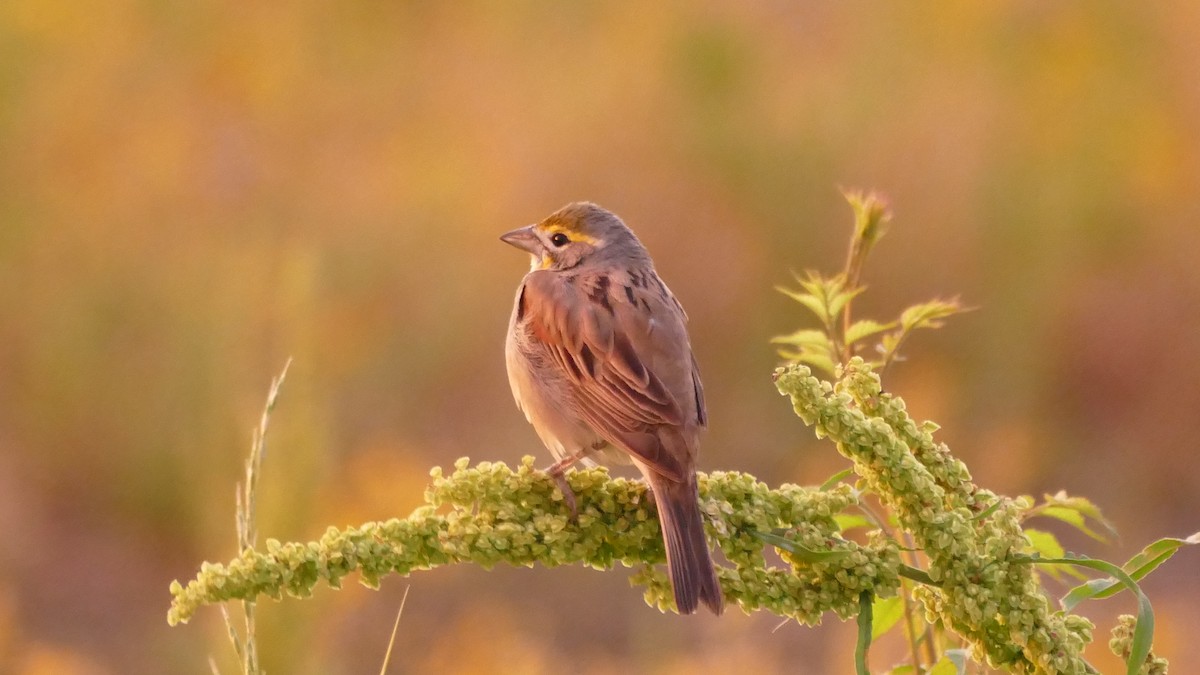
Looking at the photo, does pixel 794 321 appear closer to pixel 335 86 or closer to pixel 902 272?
pixel 902 272

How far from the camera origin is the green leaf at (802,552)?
6.43ft

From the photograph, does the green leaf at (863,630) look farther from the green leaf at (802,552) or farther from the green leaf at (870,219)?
the green leaf at (870,219)

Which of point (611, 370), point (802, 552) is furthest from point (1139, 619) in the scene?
point (611, 370)

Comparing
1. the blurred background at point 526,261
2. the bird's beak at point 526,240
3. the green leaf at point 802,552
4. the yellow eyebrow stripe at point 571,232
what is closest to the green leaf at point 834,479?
the green leaf at point 802,552

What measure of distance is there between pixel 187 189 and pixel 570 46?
2.74m

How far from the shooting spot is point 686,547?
249 centimetres

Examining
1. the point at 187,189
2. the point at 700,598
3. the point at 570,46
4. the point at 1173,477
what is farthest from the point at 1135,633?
the point at 570,46

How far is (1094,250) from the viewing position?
307 inches

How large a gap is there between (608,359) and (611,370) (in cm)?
4

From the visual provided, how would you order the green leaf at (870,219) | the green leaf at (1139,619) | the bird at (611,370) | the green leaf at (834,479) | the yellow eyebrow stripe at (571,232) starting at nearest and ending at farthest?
1. the green leaf at (1139,619)
2. the green leaf at (834,479)
3. the green leaf at (870,219)
4. the bird at (611,370)
5. the yellow eyebrow stripe at (571,232)

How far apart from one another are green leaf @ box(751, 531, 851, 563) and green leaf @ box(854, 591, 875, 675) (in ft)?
0.28

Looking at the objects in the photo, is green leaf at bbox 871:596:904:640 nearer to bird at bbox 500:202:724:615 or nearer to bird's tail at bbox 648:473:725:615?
bird's tail at bbox 648:473:725:615

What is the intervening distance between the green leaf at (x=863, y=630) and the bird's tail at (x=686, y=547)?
323 mm

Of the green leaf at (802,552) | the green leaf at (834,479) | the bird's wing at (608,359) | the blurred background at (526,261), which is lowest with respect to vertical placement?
the green leaf at (802,552)
